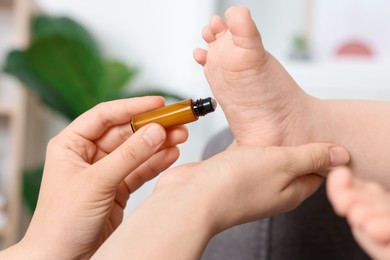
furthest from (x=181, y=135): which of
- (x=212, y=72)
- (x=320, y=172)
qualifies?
(x=320, y=172)

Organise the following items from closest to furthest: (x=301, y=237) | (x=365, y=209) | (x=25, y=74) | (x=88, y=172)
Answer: (x=365, y=209)
(x=88, y=172)
(x=301, y=237)
(x=25, y=74)

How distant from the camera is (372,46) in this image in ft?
7.39

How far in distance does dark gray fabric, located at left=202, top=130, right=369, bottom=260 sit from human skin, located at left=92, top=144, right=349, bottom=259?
5.6 inches

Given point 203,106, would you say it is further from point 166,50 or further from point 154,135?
point 166,50

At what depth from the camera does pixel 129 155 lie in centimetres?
73

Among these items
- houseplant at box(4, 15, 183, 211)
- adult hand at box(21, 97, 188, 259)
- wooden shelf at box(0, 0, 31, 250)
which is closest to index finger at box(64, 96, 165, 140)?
adult hand at box(21, 97, 188, 259)

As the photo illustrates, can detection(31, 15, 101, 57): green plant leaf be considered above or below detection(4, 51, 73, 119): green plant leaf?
above

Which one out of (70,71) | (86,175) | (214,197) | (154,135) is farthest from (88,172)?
(70,71)

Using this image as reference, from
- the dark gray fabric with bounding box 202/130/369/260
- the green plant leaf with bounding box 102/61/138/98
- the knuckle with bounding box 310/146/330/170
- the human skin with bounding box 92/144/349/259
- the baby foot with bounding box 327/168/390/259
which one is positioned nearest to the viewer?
the baby foot with bounding box 327/168/390/259

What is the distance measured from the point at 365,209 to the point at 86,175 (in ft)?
1.38

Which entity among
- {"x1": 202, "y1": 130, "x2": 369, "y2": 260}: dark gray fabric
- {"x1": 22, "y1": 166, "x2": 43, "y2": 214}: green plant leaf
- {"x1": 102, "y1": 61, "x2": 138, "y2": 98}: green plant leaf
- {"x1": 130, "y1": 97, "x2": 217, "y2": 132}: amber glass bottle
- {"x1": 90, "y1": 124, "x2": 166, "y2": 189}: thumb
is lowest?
{"x1": 22, "y1": 166, "x2": 43, "y2": 214}: green plant leaf

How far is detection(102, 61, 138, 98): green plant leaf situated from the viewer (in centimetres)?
199

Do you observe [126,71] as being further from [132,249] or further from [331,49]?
[132,249]

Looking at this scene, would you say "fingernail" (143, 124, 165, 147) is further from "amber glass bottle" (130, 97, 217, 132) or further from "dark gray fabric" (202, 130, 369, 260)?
"dark gray fabric" (202, 130, 369, 260)
